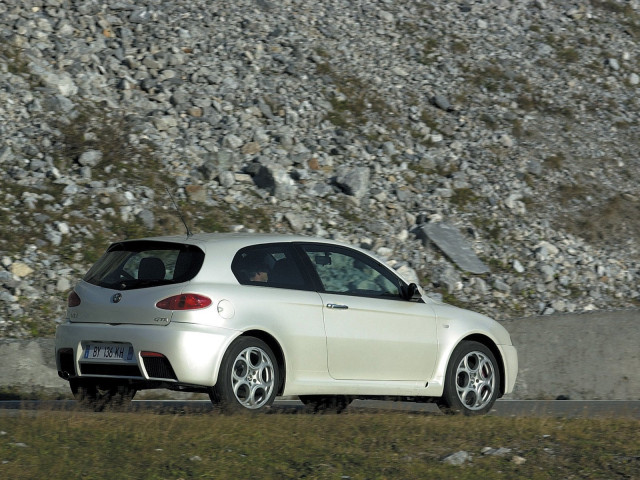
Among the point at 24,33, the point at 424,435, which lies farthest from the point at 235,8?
the point at 424,435

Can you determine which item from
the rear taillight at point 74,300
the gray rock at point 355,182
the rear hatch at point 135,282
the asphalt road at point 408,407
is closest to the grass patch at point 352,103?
the gray rock at point 355,182

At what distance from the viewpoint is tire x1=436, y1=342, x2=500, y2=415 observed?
9.78 meters

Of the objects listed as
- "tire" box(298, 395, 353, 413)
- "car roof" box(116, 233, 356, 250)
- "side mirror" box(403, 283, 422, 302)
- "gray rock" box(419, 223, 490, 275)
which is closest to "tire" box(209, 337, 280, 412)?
"car roof" box(116, 233, 356, 250)

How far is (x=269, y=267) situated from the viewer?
354 inches

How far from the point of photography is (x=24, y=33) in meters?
21.0

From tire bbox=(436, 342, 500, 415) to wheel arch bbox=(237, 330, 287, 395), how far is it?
1.69 metres

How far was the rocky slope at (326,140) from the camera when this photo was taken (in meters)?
18.1

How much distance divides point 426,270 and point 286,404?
728 cm

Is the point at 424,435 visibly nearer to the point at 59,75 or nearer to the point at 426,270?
the point at 426,270

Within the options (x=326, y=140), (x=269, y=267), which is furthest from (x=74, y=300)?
(x=326, y=140)

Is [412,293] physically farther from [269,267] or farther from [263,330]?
[263,330]

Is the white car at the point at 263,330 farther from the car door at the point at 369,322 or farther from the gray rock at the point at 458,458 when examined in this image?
the gray rock at the point at 458,458

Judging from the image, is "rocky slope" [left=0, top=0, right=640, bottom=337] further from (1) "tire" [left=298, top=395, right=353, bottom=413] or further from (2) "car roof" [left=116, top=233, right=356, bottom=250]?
(2) "car roof" [left=116, top=233, right=356, bottom=250]

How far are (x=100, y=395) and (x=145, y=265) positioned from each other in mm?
1346
